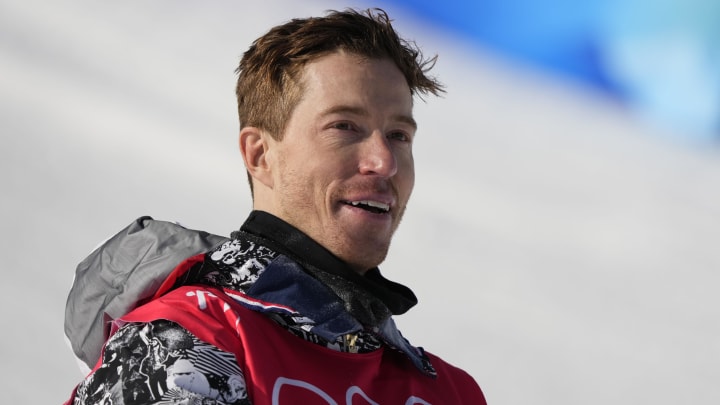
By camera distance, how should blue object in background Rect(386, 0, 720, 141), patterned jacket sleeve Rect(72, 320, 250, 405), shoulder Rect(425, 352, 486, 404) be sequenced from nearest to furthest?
patterned jacket sleeve Rect(72, 320, 250, 405)
shoulder Rect(425, 352, 486, 404)
blue object in background Rect(386, 0, 720, 141)

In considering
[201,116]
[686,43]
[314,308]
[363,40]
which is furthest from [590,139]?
[314,308]

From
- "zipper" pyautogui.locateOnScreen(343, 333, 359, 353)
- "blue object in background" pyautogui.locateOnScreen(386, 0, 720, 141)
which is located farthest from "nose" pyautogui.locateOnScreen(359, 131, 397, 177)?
"blue object in background" pyautogui.locateOnScreen(386, 0, 720, 141)

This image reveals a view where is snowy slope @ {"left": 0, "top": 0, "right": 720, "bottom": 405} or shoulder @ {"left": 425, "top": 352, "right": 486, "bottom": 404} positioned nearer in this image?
shoulder @ {"left": 425, "top": 352, "right": 486, "bottom": 404}

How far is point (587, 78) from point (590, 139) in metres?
0.58

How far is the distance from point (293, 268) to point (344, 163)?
19cm

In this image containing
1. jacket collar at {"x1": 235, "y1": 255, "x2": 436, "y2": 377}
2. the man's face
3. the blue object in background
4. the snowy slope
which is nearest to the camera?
jacket collar at {"x1": 235, "y1": 255, "x2": 436, "y2": 377}

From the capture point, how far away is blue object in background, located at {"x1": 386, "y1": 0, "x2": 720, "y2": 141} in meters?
4.62

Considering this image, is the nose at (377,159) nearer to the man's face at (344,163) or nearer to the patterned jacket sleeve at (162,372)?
the man's face at (344,163)

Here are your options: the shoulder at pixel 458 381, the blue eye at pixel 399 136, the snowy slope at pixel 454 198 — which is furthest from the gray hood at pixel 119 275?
the snowy slope at pixel 454 198

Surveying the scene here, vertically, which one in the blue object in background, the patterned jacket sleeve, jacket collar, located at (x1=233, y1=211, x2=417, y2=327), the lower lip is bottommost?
the patterned jacket sleeve

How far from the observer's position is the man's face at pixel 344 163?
151 centimetres

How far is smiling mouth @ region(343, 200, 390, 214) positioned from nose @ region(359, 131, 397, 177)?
5 centimetres

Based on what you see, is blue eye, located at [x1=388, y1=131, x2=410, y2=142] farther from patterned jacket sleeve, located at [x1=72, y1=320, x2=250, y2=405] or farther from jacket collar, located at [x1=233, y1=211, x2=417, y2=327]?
patterned jacket sleeve, located at [x1=72, y1=320, x2=250, y2=405]

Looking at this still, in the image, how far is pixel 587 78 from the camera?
15.9ft
